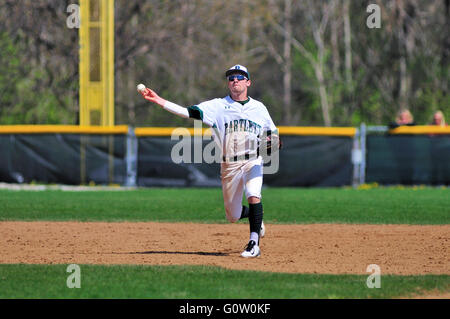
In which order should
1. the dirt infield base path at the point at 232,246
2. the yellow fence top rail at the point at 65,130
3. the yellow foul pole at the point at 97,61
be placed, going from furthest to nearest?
the yellow foul pole at the point at 97,61 → the yellow fence top rail at the point at 65,130 → the dirt infield base path at the point at 232,246

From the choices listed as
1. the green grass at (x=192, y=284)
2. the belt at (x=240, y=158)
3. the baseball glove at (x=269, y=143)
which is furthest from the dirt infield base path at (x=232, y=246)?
the baseball glove at (x=269, y=143)

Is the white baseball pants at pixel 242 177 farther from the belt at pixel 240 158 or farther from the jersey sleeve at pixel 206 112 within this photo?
the jersey sleeve at pixel 206 112

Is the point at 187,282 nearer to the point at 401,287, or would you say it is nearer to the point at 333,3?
the point at 401,287

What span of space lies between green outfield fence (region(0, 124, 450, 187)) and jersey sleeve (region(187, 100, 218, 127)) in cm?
1028

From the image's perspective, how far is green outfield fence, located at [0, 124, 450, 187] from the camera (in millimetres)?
19656

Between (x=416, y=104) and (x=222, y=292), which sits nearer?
(x=222, y=292)

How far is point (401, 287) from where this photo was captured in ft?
24.3

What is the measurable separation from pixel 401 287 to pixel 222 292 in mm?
1616

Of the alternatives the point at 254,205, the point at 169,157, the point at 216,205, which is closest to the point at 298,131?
the point at 169,157

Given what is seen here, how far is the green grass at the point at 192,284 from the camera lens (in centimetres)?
697

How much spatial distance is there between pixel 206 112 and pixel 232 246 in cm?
197

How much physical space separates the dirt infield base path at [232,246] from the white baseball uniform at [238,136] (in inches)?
34.3

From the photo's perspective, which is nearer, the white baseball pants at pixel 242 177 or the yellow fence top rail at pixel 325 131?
the white baseball pants at pixel 242 177
